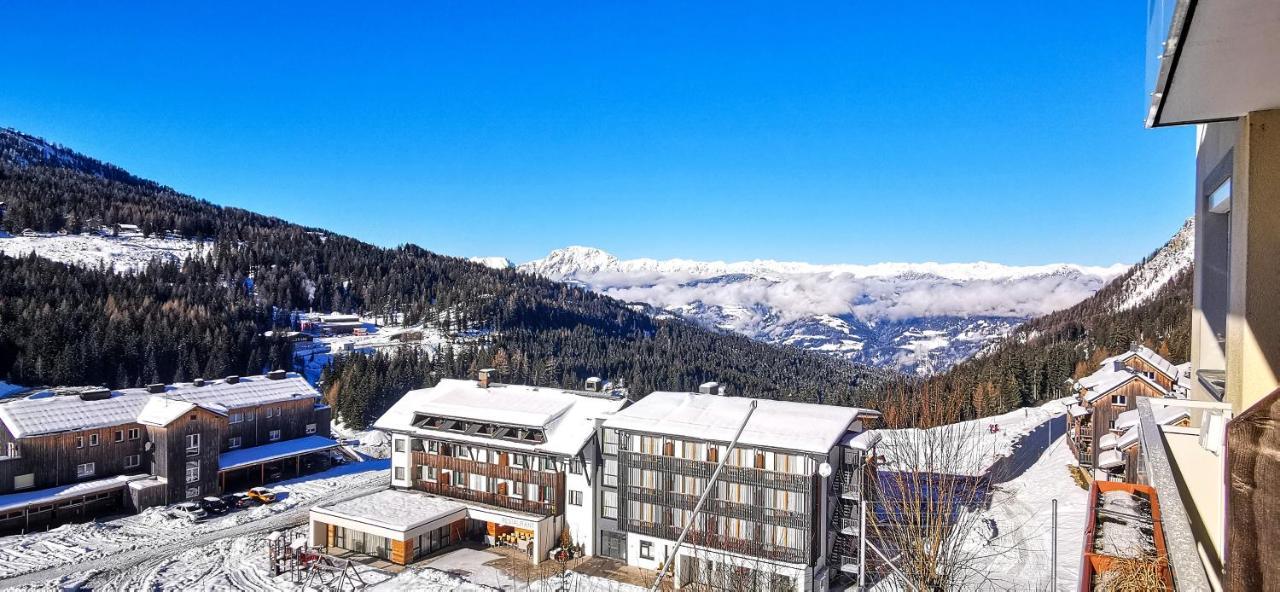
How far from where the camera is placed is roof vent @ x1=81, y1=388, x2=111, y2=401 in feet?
129

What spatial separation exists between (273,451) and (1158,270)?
19450 centimetres

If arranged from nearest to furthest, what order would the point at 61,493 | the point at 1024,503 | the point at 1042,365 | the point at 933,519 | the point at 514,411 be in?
the point at 933,519, the point at 514,411, the point at 61,493, the point at 1024,503, the point at 1042,365

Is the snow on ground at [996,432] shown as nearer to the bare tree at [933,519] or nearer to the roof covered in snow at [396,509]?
the bare tree at [933,519]

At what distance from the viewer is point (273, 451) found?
45.0 meters

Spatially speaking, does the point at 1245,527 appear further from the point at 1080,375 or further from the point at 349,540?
the point at 1080,375

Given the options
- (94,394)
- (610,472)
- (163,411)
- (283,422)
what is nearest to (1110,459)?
(610,472)

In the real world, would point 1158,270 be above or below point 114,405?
above

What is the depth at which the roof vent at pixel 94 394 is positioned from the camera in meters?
39.4

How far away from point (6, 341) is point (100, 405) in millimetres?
49242

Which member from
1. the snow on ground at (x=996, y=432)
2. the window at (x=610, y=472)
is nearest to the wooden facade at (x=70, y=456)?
the window at (x=610, y=472)

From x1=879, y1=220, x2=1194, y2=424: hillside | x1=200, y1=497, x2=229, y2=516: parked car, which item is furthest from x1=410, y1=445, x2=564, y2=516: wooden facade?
x1=879, y1=220, x2=1194, y2=424: hillside

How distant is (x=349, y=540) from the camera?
32281 millimetres

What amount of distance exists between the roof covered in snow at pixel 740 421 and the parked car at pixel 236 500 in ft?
80.1

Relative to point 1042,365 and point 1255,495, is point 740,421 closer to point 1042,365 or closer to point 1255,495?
point 1255,495
